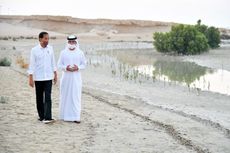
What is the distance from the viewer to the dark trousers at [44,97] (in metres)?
9.15

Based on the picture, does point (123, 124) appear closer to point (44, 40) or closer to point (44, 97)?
point (44, 97)

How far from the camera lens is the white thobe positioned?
9.59m

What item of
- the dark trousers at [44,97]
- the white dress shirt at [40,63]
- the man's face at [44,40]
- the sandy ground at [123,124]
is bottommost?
the sandy ground at [123,124]

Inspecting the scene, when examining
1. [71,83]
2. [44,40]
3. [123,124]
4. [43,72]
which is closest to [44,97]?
[43,72]

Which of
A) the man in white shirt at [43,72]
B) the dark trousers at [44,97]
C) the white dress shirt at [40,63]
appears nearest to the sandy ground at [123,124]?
the dark trousers at [44,97]

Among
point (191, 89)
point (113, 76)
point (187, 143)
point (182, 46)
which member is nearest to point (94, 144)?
point (187, 143)

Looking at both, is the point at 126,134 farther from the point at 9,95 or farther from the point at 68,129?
the point at 9,95

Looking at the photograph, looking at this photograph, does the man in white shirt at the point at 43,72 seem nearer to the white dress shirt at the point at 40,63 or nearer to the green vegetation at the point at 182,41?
the white dress shirt at the point at 40,63

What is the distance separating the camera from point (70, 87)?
31.6 feet

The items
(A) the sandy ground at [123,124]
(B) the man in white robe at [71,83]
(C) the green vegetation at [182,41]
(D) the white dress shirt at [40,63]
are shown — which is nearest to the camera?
(A) the sandy ground at [123,124]

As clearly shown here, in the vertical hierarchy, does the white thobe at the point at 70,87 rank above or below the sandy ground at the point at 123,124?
above

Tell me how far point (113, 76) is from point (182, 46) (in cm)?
2024

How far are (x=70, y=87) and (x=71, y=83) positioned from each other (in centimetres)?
9

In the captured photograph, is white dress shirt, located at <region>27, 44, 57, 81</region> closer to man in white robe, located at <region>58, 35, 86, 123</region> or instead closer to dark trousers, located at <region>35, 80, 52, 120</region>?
dark trousers, located at <region>35, 80, 52, 120</region>
